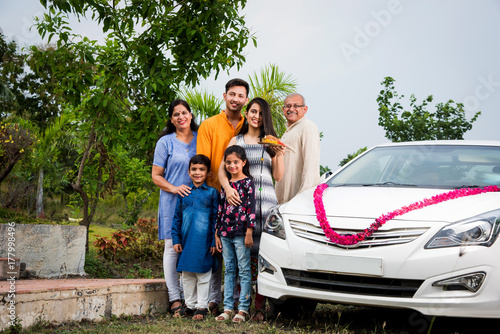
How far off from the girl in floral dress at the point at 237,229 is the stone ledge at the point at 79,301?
97 centimetres

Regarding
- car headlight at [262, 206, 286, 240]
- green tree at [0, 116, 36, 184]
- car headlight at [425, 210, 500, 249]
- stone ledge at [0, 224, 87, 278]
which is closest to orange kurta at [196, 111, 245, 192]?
car headlight at [262, 206, 286, 240]

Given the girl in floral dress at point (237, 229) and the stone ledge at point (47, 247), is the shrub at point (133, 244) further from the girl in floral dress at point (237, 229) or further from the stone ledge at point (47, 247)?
the girl in floral dress at point (237, 229)

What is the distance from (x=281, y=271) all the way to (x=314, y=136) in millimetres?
1595

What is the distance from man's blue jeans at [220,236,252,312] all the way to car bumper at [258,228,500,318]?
0.81 m

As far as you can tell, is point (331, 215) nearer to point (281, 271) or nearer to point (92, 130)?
point (281, 271)

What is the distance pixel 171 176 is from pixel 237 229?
100cm

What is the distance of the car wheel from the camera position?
4516 millimetres

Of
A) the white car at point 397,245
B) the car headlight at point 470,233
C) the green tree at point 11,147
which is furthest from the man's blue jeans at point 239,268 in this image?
the green tree at point 11,147

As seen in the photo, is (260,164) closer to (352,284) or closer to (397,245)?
(352,284)

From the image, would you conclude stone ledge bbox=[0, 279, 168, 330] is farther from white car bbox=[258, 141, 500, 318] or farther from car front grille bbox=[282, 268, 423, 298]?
Result: car front grille bbox=[282, 268, 423, 298]

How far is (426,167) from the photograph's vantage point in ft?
15.6

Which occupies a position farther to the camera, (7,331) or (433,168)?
(433,168)

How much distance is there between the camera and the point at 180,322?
15.2 feet

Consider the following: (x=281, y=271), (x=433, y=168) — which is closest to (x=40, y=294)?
(x=281, y=271)
